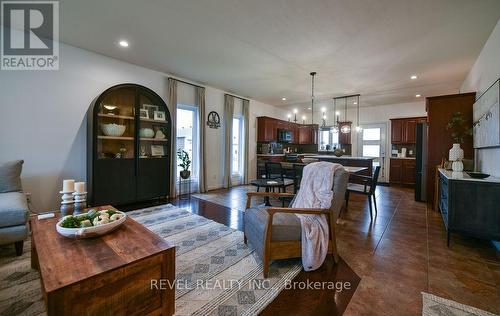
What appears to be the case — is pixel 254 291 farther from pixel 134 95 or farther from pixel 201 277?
pixel 134 95

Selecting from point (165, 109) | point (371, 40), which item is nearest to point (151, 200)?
point (165, 109)

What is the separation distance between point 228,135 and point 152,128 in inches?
87.5

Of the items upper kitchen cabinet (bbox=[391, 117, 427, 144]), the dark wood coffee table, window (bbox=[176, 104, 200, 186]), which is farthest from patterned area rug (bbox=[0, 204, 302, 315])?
upper kitchen cabinet (bbox=[391, 117, 427, 144])

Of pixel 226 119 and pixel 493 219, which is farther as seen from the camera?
pixel 226 119

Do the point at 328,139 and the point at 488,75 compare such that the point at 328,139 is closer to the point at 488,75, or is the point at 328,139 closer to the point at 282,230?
the point at 488,75

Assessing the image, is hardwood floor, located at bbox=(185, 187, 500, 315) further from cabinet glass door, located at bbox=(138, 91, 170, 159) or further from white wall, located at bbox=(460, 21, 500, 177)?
cabinet glass door, located at bbox=(138, 91, 170, 159)

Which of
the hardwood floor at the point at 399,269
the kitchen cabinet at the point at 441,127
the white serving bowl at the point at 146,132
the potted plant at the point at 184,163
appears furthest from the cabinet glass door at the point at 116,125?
the kitchen cabinet at the point at 441,127

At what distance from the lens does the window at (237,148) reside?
22.0ft

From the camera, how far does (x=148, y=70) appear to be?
4488 millimetres

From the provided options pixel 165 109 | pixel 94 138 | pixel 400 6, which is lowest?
pixel 94 138

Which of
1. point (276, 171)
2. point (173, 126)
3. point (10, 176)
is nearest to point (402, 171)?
point (276, 171)

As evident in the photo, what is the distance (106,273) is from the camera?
3.88 ft

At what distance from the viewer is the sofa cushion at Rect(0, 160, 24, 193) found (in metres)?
2.62

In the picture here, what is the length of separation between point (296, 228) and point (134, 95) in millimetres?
3794
